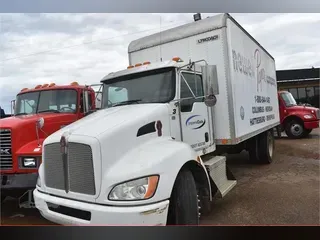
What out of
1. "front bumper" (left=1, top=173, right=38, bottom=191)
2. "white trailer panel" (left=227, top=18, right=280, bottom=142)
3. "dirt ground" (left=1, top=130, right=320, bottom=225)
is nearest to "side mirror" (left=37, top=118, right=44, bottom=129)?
"front bumper" (left=1, top=173, right=38, bottom=191)

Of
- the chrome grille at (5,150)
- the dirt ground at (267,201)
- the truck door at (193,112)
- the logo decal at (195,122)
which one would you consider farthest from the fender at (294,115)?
the chrome grille at (5,150)

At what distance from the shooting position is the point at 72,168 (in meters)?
3.15

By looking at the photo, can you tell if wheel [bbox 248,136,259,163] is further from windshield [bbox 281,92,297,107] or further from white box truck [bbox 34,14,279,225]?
windshield [bbox 281,92,297,107]

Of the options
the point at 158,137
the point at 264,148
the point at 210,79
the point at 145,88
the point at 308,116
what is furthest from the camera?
the point at 308,116

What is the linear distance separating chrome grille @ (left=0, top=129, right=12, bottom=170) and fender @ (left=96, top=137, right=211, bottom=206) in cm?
232

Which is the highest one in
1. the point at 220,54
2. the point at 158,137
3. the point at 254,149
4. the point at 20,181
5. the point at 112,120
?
the point at 220,54

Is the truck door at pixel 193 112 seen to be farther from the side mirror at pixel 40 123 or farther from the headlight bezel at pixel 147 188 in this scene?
the side mirror at pixel 40 123

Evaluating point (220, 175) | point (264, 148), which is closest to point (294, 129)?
point (264, 148)

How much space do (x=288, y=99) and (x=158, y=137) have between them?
12.2 metres

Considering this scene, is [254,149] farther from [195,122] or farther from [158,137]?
[158,137]

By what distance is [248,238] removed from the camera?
352cm

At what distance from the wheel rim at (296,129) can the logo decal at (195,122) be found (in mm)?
10481

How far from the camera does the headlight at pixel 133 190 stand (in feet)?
9.45

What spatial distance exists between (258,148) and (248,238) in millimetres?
5243
